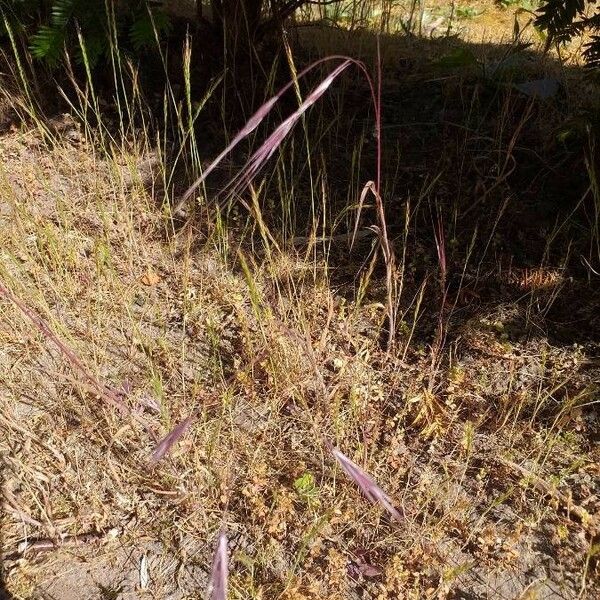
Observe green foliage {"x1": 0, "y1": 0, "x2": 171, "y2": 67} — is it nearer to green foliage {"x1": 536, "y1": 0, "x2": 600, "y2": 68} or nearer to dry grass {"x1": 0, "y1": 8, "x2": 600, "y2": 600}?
dry grass {"x1": 0, "y1": 8, "x2": 600, "y2": 600}

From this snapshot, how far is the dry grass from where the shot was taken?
1560mm

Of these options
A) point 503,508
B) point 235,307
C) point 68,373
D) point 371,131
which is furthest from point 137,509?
point 371,131

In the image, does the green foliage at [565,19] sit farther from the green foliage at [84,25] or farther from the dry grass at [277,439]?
the green foliage at [84,25]

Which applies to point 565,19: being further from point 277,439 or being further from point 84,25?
point 84,25

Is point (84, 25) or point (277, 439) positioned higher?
point (84, 25)

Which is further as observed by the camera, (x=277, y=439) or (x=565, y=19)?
(x=565, y=19)

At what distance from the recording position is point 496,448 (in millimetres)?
1780

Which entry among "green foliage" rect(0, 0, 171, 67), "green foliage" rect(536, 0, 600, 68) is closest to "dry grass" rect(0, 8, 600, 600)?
"green foliage" rect(0, 0, 171, 67)

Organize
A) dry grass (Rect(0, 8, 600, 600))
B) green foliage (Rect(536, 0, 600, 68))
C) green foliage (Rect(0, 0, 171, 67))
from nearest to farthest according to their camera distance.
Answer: dry grass (Rect(0, 8, 600, 600))
green foliage (Rect(536, 0, 600, 68))
green foliage (Rect(0, 0, 171, 67))

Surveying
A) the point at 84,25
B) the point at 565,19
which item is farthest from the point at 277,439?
the point at 84,25

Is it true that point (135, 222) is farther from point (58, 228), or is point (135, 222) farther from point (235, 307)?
point (235, 307)

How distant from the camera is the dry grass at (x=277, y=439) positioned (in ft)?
5.12

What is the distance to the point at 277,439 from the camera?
5.93ft

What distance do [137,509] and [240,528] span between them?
0.29 m
